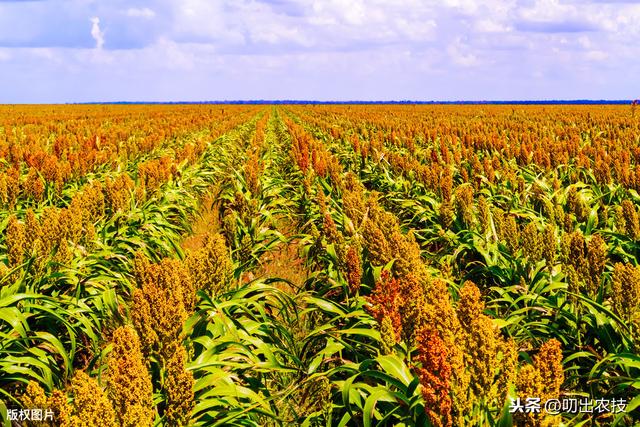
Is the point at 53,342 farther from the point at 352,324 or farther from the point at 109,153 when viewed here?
the point at 109,153

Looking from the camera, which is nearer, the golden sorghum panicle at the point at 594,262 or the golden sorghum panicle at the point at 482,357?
the golden sorghum panicle at the point at 482,357

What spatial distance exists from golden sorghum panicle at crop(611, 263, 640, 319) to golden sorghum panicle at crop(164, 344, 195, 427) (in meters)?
2.16

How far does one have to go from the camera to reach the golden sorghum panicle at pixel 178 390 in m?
1.98

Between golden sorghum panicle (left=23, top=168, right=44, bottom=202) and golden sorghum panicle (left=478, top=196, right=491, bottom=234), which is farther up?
golden sorghum panicle (left=23, top=168, right=44, bottom=202)

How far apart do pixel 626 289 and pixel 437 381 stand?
1.61 m

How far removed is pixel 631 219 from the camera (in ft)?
14.7

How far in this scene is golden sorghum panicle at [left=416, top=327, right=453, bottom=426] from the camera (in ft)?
5.87

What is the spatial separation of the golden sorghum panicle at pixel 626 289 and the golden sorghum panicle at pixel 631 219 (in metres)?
1.72

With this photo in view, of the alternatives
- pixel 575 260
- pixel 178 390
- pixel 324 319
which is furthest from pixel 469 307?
pixel 324 319

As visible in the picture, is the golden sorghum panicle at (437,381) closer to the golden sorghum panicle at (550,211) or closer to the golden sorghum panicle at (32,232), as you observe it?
the golden sorghum panicle at (32,232)

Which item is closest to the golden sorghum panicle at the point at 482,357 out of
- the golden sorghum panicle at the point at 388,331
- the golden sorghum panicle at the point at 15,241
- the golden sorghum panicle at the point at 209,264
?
the golden sorghum panicle at the point at 388,331

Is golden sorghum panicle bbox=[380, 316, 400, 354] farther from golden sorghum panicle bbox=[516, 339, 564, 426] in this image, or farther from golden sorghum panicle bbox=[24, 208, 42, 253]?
golden sorghum panicle bbox=[24, 208, 42, 253]

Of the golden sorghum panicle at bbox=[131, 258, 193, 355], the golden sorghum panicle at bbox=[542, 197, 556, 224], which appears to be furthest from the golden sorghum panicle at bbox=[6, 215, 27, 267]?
the golden sorghum panicle at bbox=[542, 197, 556, 224]

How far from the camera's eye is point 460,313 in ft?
6.74
